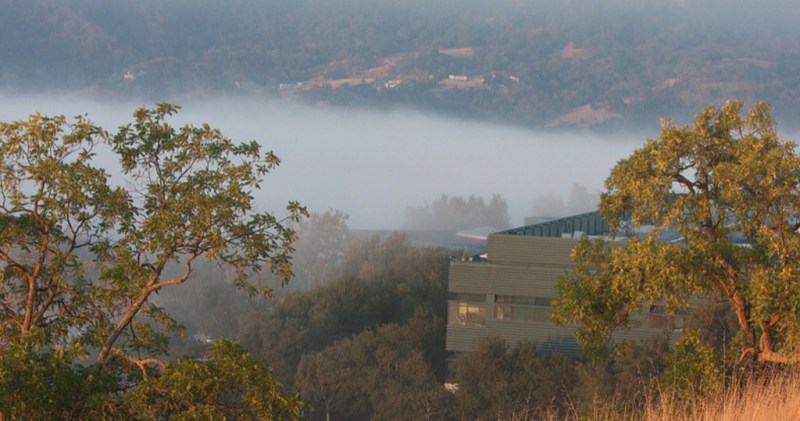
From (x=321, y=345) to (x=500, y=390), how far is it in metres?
15.8

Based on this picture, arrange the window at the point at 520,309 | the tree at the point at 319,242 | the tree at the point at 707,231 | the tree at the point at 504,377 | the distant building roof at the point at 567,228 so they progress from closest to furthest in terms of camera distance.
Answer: the tree at the point at 707,231 → the tree at the point at 504,377 → the window at the point at 520,309 → the distant building roof at the point at 567,228 → the tree at the point at 319,242

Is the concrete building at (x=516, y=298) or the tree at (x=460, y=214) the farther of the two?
the tree at (x=460, y=214)

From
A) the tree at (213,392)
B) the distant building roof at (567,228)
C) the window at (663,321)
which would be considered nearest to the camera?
the tree at (213,392)

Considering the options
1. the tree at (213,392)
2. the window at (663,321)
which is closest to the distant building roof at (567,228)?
the window at (663,321)

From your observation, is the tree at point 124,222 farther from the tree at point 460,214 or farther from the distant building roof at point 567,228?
the tree at point 460,214

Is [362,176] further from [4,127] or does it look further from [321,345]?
[4,127]

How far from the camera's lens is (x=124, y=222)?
12.4 metres

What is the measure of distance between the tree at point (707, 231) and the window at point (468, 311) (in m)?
26.1

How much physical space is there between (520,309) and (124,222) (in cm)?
2915

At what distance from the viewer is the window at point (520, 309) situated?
1575 inches

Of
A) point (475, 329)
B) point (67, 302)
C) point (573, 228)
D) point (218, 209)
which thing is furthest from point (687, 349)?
point (573, 228)

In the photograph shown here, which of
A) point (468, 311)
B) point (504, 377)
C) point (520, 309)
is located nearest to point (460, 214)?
point (468, 311)

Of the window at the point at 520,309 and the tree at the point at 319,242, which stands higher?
the tree at the point at 319,242

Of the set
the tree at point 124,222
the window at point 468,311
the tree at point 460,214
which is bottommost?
the window at point 468,311
